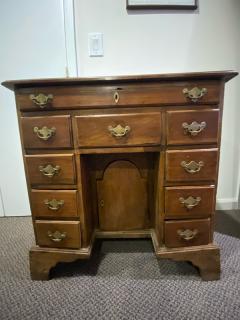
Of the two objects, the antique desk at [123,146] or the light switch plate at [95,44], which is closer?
the antique desk at [123,146]

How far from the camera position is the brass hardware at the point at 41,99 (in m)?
0.84

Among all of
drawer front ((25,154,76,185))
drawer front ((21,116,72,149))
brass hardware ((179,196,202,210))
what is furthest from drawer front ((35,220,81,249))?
brass hardware ((179,196,202,210))

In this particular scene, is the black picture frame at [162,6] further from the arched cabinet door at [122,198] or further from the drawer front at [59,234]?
the drawer front at [59,234]

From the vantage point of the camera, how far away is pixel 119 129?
2.86 feet

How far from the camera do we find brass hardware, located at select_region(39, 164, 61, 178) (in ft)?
2.97

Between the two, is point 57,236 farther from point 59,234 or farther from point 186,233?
point 186,233

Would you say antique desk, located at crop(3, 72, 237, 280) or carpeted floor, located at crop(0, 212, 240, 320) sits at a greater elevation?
antique desk, located at crop(3, 72, 237, 280)

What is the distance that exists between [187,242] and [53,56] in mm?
1271

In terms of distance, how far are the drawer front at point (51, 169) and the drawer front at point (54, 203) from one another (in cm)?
5

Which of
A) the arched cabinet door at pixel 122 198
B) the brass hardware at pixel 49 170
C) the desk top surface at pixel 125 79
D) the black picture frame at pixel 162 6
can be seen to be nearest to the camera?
the desk top surface at pixel 125 79

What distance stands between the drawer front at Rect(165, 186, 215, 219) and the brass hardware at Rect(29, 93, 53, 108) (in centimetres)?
59

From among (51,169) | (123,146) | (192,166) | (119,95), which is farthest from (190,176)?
(51,169)

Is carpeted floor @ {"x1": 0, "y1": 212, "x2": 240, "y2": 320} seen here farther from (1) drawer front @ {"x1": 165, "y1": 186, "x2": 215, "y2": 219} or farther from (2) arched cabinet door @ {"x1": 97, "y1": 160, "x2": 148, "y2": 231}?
(1) drawer front @ {"x1": 165, "y1": 186, "x2": 215, "y2": 219}

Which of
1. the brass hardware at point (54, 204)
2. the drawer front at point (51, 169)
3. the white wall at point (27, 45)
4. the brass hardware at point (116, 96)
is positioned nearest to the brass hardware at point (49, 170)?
the drawer front at point (51, 169)
